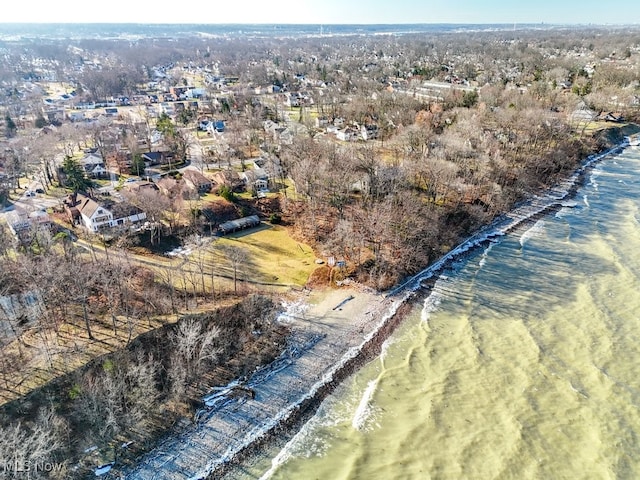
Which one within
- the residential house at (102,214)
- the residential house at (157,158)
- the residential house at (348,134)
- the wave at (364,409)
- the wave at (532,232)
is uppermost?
the residential house at (348,134)

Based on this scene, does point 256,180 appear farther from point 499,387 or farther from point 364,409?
point 499,387

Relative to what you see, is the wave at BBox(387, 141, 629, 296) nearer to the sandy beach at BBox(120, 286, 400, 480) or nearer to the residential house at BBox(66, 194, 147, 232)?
the sandy beach at BBox(120, 286, 400, 480)

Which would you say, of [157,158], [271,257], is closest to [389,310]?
[271,257]

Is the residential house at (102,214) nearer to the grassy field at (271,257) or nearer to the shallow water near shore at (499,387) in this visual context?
the grassy field at (271,257)

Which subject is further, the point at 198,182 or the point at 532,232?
the point at 198,182

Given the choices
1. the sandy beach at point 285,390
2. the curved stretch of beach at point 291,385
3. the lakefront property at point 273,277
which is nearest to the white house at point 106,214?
the lakefront property at point 273,277

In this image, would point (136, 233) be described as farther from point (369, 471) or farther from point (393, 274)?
point (369, 471)
